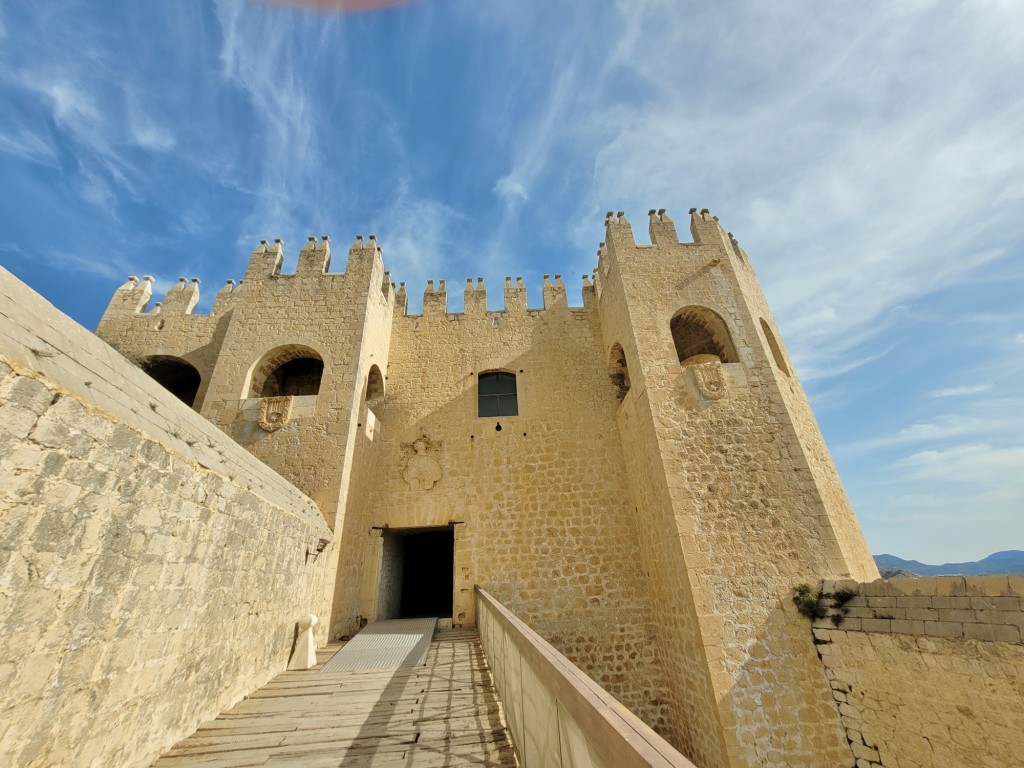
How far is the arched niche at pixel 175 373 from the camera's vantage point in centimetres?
998

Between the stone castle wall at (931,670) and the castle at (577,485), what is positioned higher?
the castle at (577,485)

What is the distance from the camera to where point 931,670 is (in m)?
4.43

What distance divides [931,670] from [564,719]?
17.5ft

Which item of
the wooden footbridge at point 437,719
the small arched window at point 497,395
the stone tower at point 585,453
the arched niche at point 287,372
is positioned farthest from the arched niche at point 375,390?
the wooden footbridge at point 437,719

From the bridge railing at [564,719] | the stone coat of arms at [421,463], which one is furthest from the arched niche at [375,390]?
the bridge railing at [564,719]

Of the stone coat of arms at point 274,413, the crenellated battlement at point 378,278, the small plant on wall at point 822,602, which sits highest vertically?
the crenellated battlement at point 378,278

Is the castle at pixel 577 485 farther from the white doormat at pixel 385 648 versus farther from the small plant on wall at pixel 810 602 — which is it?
the white doormat at pixel 385 648

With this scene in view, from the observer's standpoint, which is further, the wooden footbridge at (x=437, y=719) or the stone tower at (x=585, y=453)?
the stone tower at (x=585, y=453)

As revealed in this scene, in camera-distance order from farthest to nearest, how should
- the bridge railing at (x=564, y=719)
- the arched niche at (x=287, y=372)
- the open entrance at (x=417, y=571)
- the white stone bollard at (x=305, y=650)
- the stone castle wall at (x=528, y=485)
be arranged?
the arched niche at (x=287, y=372), the open entrance at (x=417, y=571), the stone castle wall at (x=528, y=485), the white stone bollard at (x=305, y=650), the bridge railing at (x=564, y=719)

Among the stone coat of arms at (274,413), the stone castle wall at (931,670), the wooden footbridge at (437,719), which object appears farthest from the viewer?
the stone coat of arms at (274,413)

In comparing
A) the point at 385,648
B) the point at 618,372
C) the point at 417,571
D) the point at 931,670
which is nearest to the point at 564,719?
the point at 385,648

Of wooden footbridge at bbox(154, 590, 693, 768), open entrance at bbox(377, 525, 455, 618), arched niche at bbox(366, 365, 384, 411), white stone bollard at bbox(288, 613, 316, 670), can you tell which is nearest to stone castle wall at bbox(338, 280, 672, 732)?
arched niche at bbox(366, 365, 384, 411)

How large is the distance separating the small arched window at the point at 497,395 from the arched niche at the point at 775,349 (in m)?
5.81

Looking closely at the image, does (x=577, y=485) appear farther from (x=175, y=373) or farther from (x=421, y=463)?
(x=175, y=373)
